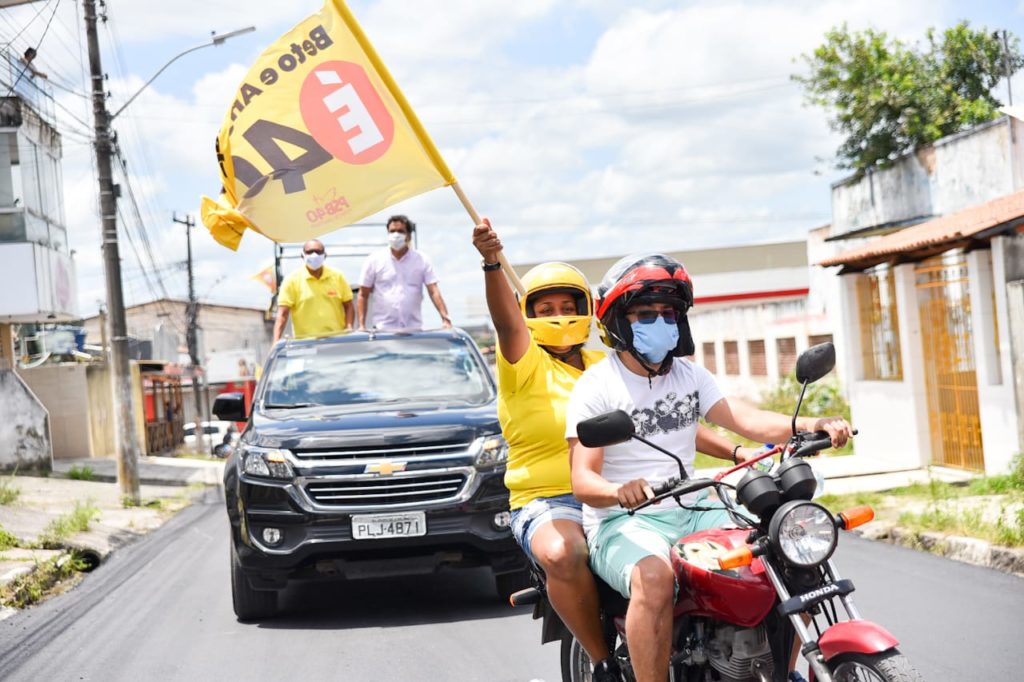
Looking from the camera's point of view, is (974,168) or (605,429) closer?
(605,429)

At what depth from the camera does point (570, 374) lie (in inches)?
199

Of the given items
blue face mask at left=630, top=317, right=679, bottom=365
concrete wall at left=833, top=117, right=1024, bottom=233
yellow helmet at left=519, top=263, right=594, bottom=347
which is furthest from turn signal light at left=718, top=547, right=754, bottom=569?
concrete wall at left=833, top=117, right=1024, bottom=233

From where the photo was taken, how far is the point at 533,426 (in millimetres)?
4883

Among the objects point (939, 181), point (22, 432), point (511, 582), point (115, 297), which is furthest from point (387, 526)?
point (939, 181)

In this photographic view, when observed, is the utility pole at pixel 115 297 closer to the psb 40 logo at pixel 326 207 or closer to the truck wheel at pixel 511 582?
the truck wheel at pixel 511 582

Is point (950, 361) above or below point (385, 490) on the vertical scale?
above

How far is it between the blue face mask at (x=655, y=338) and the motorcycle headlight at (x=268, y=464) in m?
4.01

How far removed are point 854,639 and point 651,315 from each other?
4.36ft

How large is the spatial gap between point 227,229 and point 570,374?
239 cm

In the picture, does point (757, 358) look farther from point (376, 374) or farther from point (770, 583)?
point (770, 583)

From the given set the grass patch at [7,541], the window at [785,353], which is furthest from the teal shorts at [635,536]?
the window at [785,353]

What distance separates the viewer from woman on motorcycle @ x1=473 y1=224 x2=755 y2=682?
4418 millimetres

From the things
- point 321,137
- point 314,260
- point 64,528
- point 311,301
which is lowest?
point 64,528

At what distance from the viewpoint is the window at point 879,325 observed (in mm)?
16438
